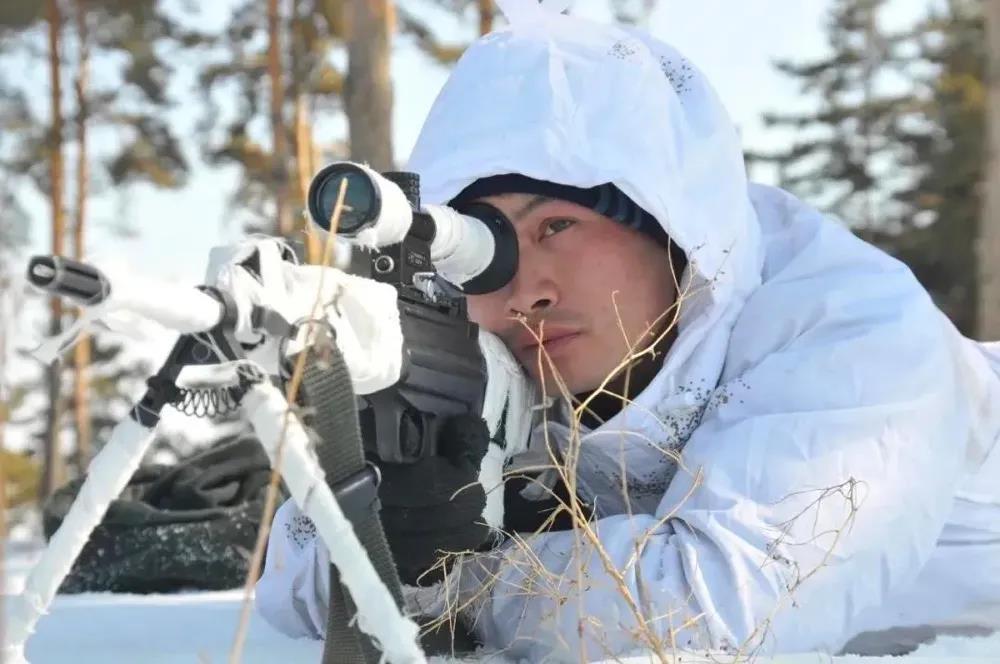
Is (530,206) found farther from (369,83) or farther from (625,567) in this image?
(369,83)

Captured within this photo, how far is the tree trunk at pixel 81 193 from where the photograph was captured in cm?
1088

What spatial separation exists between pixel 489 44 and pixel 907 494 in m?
1.02

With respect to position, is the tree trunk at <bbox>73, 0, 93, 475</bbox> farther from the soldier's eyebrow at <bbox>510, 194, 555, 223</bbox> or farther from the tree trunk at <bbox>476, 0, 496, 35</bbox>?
the soldier's eyebrow at <bbox>510, 194, 555, 223</bbox>

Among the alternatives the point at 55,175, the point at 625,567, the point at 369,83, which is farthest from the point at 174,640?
the point at 55,175

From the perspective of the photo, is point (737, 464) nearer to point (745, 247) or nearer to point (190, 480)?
point (745, 247)

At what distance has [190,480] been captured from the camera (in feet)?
10.8

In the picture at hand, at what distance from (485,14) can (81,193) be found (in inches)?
179

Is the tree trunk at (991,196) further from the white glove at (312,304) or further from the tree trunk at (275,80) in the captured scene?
the tree trunk at (275,80)

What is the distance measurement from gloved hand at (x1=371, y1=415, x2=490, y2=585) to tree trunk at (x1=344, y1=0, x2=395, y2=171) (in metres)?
4.21

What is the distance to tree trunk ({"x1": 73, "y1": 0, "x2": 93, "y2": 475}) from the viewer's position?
1088 cm

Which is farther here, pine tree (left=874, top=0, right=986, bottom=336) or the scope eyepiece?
pine tree (left=874, top=0, right=986, bottom=336)

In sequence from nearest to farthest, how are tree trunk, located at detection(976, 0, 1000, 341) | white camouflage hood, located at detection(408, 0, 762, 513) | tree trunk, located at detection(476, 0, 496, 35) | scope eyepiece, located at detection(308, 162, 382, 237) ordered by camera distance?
scope eyepiece, located at detection(308, 162, 382, 237), white camouflage hood, located at detection(408, 0, 762, 513), tree trunk, located at detection(976, 0, 1000, 341), tree trunk, located at detection(476, 0, 496, 35)

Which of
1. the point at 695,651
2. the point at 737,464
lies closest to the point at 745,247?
the point at 737,464

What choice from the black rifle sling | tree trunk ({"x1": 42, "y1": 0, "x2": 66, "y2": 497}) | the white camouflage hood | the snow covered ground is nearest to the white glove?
the black rifle sling
